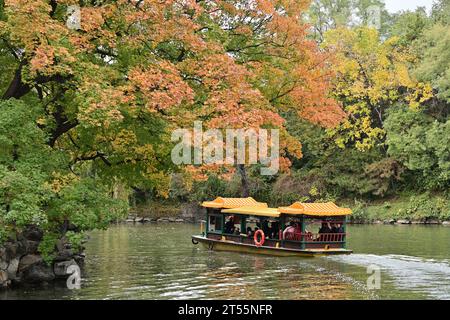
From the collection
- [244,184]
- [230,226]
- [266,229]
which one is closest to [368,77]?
[244,184]

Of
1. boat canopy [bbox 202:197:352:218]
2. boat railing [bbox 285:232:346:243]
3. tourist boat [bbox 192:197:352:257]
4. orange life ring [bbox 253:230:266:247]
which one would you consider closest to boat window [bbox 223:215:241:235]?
tourist boat [bbox 192:197:352:257]

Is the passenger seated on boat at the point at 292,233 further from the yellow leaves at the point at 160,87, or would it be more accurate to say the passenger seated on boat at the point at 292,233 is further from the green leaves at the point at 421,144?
the green leaves at the point at 421,144

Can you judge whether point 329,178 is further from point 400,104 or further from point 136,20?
point 136,20

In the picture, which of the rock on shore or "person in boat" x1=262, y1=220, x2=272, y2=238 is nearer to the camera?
the rock on shore

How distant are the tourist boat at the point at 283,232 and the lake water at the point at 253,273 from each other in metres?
0.64

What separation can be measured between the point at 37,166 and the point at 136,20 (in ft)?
16.7

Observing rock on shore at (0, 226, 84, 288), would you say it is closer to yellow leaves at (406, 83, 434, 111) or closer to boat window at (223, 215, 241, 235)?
boat window at (223, 215, 241, 235)

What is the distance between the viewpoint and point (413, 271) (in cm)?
2330

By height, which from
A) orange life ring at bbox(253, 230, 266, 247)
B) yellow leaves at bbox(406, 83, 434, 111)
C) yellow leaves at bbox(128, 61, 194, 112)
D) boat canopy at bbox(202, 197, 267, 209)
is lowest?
orange life ring at bbox(253, 230, 266, 247)

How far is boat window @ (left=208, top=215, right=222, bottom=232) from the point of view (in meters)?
32.9

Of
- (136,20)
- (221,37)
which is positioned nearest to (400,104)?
(221,37)

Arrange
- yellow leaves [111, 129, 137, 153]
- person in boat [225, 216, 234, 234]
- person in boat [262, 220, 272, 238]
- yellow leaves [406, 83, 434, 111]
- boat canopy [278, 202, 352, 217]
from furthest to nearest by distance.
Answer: yellow leaves [406, 83, 434, 111] < person in boat [225, 216, 234, 234] < person in boat [262, 220, 272, 238] < boat canopy [278, 202, 352, 217] < yellow leaves [111, 129, 137, 153]

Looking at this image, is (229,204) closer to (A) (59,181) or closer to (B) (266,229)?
(B) (266,229)

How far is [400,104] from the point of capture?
2055 inches
